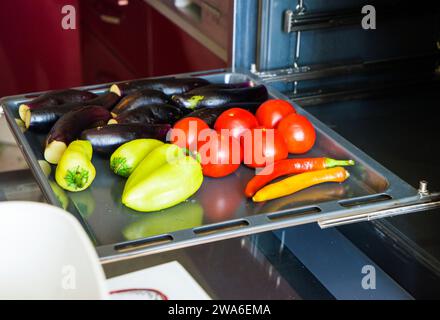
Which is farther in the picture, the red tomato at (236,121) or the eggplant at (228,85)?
the eggplant at (228,85)

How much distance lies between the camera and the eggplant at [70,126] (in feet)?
3.56

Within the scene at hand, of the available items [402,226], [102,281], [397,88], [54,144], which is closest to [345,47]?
[397,88]

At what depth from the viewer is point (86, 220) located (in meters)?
0.96

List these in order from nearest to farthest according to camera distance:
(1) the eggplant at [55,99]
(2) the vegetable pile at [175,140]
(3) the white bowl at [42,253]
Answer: (3) the white bowl at [42,253]
(2) the vegetable pile at [175,140]
(1) the eggplant at [55,99]

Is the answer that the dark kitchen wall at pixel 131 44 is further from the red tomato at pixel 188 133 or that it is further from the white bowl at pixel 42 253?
the white bowl at pixel 42 253

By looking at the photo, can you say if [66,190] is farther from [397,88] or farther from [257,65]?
[397,88]

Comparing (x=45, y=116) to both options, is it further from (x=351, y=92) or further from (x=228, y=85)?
(x=351, y=92)

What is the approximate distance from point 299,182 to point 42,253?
0.42 metres

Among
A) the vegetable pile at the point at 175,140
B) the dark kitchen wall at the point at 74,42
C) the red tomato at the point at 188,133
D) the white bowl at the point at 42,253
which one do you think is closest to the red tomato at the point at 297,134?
the vegetable pile at the point at 175,140

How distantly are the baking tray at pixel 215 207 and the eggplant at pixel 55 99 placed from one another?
0.30ft

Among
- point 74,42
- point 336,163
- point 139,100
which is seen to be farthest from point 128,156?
point 74,42

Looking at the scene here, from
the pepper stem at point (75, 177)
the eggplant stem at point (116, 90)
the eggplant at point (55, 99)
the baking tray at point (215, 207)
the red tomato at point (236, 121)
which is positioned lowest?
the baking tray at point (215, 207)

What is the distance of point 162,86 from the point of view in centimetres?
128

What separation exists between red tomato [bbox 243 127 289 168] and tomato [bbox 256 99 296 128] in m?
0.05
